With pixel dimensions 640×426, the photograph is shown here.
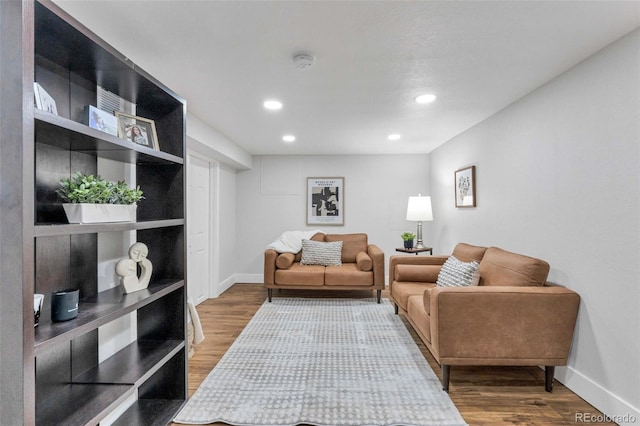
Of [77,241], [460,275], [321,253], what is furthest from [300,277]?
[77,241]

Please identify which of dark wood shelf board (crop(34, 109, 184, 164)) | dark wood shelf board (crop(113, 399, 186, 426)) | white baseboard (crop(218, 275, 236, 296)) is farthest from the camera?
white baseboard (crop(218, 275, 236, 296))

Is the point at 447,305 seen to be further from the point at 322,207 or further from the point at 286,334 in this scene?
the point at 322,207

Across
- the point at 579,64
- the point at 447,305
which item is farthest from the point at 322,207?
the point at 579,64

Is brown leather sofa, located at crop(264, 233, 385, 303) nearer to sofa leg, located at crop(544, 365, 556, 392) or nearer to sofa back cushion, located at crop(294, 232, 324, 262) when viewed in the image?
sofa back cushion, located at crop(294, 232, 324, 262)

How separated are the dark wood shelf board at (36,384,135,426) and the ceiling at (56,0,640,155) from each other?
5.90ft

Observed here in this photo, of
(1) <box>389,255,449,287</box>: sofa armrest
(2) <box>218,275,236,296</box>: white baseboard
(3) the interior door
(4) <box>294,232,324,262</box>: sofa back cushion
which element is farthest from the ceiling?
(2) <box>218,275,236,296</box>: white baseboard

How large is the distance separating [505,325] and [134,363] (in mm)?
2294

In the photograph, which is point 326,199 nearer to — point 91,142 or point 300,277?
point 300,277

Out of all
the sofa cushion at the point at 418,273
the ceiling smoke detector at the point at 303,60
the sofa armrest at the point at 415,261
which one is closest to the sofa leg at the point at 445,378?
the sofa cushion at the point at 418,273

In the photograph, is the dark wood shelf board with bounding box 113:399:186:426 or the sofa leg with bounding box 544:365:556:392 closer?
the dark wood shelf board with bounding box 113:399:186:426

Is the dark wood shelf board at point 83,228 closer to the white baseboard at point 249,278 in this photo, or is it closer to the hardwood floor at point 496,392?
the hardwood floor at point 496,392

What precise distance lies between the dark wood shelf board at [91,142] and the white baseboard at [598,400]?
291cm

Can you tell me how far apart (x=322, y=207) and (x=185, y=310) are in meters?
3.60

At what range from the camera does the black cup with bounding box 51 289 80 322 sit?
122cm
